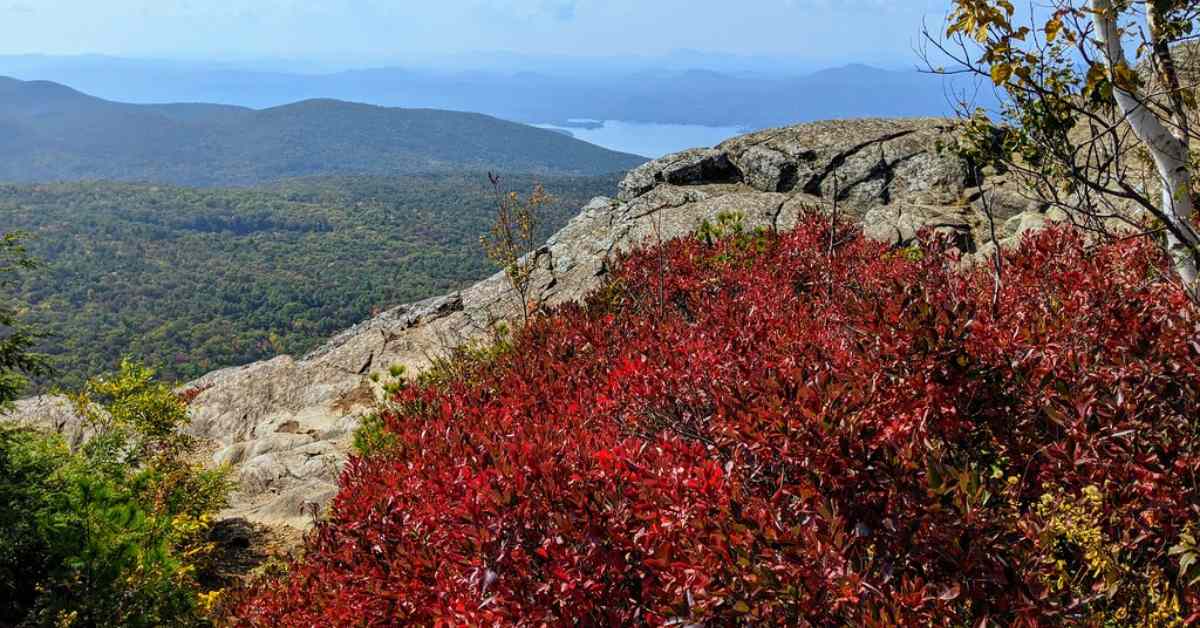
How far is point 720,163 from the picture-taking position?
15.5 metres

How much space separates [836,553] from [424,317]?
13.5 m

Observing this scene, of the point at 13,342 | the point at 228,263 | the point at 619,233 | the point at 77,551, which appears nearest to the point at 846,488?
the point at 77,551

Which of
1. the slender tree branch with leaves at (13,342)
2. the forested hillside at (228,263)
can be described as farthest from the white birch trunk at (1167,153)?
the forested hillside at (228,263)

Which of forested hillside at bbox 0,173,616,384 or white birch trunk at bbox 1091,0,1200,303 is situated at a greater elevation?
white birch trunk at bbox 1091,0,1200,303

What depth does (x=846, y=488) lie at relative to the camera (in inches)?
106

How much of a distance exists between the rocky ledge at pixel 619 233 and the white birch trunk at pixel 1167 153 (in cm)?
500

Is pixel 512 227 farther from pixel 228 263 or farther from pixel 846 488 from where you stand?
pixel 228 263

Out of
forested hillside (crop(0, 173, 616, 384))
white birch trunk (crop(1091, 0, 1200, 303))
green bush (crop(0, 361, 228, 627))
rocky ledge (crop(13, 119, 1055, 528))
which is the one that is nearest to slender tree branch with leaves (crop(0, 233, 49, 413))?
green bush (crop(0, 361, 228, 627))

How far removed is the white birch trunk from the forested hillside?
68.5 m

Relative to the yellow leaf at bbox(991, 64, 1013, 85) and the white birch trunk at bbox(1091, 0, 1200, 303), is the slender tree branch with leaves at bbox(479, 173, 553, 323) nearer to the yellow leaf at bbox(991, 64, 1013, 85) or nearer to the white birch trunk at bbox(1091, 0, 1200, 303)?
the yellow leaf at bbox(991, 64, 1013, 85)

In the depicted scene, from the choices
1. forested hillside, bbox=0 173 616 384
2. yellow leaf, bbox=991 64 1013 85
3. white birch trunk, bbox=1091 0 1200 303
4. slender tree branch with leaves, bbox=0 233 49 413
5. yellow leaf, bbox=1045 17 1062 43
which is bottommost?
forested hillside, bbox=0 173 616 384

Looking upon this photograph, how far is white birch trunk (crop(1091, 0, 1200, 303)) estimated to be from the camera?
404 centimetres

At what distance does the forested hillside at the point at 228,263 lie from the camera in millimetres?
91250

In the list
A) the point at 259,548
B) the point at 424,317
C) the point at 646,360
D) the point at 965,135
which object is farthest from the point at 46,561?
the point at 424,317
